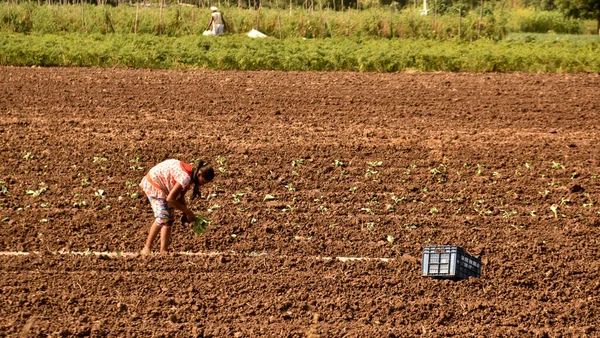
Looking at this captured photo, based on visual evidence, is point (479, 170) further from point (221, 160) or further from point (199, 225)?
point (199, 225)

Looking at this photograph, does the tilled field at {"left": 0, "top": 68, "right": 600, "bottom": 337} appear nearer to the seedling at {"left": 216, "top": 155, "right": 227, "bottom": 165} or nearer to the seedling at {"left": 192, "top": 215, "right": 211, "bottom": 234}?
the seedling at {"left": 216, "top": 155, "right": 227, "bottom": 165}

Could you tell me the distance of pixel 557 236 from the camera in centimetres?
1084

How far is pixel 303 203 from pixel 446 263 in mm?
3315

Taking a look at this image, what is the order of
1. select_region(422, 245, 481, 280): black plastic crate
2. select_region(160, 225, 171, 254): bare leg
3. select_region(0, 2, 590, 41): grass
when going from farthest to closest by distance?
1. select_region(0, 2, 590, 41): grass
2. select_region(160, 225, 171, 254): bare leg
3. select_region(422, 245, 481, 280): black plastic crate

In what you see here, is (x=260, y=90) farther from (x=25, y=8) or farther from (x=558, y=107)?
(x=25, y=8)

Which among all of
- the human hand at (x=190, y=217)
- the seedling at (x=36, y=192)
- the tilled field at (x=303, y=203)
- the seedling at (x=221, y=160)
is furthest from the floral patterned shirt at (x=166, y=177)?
the seedling at (x=221, y=160)

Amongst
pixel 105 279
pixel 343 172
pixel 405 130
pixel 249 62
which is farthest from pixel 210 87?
pixel 105 279

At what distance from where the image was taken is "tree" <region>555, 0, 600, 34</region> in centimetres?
3891

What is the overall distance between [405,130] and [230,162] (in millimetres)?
3432

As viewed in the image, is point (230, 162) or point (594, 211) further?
point (230, 162)

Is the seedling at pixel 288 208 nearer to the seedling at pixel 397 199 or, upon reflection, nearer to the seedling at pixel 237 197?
the seedling at pixel 237 197

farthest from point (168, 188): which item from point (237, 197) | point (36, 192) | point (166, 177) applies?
point (36, 192)

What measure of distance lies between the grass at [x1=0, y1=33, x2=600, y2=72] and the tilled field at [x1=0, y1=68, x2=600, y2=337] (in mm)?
1388

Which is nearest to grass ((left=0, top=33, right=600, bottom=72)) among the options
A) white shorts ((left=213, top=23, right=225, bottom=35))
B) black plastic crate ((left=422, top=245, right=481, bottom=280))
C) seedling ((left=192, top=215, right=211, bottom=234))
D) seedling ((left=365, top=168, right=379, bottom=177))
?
white shorts ((left=213, top=23, right=225, bottom=35))
